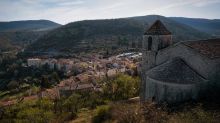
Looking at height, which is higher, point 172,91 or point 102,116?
point 172,91

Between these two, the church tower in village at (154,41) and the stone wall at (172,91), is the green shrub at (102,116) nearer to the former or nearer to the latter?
the stone wall at (172,91)

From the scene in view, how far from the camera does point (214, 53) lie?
26.7 m

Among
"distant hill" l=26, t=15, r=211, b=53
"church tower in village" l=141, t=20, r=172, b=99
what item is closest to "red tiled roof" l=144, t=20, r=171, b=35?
"church tower in village" l=141, t=20, r=172, b=99

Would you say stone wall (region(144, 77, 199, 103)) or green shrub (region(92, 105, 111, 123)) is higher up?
stone wall (region(144, 77, 199, 103))

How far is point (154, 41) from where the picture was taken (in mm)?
31094

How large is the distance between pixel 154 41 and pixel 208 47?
20.3 ft

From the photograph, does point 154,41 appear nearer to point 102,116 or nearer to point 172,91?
point 172,91

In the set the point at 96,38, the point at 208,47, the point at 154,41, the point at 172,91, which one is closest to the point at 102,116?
the point at 172,91

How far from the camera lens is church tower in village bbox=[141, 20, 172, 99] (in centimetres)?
3097

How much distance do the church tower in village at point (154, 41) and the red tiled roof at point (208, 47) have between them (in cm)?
320

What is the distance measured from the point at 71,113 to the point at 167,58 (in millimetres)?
19243

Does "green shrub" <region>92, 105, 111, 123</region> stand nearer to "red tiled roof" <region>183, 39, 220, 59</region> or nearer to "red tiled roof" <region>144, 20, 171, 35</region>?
"red tiled roof" <region>144, 20, 171, 35</region>

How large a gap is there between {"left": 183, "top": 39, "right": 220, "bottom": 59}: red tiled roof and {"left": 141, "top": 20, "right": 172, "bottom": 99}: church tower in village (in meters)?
3.20

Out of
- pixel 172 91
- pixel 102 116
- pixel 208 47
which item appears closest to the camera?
pixel 172 91
